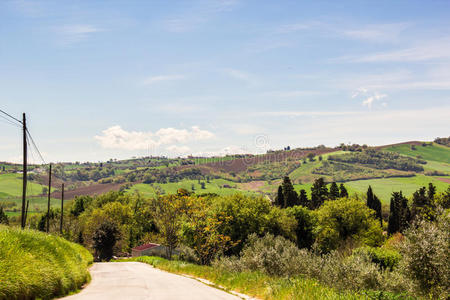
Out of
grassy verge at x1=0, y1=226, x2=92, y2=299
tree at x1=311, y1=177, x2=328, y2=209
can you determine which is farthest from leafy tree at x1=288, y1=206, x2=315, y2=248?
grassy verge at x1=0, y1=226, x2=92, y2=299

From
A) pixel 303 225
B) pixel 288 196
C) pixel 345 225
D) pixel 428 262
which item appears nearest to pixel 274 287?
pixel 428 262

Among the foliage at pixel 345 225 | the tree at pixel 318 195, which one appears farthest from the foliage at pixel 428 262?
the tree at pixel 318 195

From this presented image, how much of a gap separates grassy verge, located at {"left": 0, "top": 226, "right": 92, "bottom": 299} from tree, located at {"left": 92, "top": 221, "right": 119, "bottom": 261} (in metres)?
59.4

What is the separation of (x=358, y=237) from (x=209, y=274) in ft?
199

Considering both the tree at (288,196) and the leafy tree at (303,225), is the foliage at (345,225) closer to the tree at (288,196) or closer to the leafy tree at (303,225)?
the leafy tree at (303,225)

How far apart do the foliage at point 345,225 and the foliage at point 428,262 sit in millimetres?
60012

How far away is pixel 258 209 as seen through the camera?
248ft

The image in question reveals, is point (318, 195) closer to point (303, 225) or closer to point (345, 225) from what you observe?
point (303, 225)

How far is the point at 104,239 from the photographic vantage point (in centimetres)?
7331

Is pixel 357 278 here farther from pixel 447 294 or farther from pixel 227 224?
pixel 227 224

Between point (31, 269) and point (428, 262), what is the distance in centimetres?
1935

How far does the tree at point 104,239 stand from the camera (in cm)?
7281

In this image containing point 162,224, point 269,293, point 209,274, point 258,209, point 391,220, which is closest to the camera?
point 269,293

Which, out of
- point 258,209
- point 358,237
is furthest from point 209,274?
point 358,237
